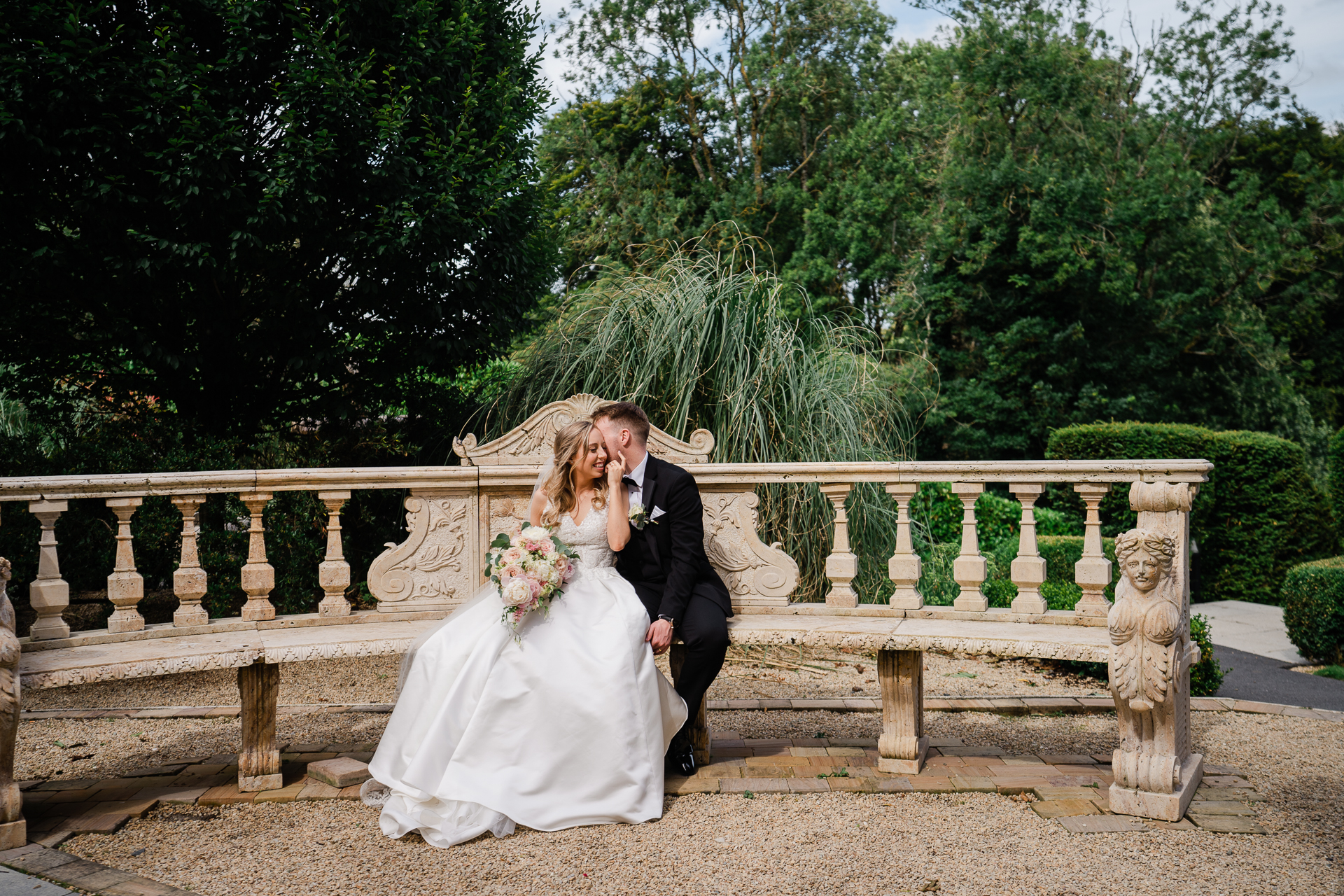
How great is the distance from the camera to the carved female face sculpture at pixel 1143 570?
3600 mm

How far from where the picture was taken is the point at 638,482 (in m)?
4.36

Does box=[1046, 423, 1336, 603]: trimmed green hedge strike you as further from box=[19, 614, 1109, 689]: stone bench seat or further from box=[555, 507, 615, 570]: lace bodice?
box=[555, 507, 615, 570]: lace bodice

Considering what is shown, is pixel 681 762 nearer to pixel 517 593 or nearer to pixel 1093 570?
pixel 517 593

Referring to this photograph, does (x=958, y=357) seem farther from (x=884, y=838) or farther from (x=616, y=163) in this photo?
(x=884, y=838)

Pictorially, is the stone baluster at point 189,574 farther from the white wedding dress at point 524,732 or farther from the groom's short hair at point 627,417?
the groom's short hair at point 627,417

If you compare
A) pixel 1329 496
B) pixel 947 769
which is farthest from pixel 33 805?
pixel 1329 496

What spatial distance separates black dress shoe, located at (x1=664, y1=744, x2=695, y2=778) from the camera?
167 inches

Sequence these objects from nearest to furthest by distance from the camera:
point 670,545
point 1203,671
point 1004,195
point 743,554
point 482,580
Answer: point 670,545 → point 743,554 → point 482,580 → point 1203,671 → point 1004,195

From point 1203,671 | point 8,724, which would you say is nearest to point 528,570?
point 8,724

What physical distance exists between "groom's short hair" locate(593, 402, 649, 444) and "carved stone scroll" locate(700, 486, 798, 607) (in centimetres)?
43

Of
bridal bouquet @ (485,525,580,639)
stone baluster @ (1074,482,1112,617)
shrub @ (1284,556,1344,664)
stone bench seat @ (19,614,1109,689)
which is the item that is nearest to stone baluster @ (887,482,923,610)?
stone bench seat @ (19,614,1109,689)

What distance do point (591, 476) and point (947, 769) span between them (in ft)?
6.50

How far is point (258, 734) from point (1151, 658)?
3523mm

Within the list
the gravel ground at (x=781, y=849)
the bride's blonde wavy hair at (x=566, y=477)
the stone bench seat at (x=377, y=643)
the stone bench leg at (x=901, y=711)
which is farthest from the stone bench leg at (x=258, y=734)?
the stone bench leg at (x=901, y=711)
